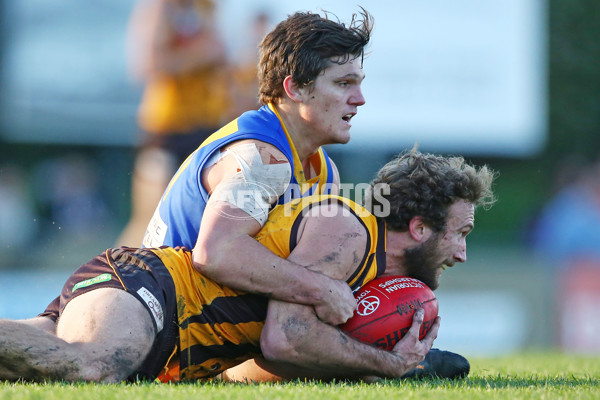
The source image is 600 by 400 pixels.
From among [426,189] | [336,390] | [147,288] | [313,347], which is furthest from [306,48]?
[336,390]

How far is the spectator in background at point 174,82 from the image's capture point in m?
8.81

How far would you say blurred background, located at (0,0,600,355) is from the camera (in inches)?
466

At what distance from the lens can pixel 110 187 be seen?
14.5 m

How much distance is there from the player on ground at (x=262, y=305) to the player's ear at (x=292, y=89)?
1.01 metres

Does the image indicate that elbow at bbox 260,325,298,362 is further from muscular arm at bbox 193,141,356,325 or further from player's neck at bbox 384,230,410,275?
player's neck at bbox 384,230,410,275

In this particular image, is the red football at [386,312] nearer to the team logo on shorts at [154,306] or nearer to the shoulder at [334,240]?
the shoulder at [334,240]

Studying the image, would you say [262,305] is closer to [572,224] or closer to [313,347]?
[313,347]

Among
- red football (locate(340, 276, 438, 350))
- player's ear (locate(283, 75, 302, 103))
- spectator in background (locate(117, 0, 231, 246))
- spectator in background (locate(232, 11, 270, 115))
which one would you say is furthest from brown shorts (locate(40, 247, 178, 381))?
spectator in background (locate(232, 11, 270, 115))

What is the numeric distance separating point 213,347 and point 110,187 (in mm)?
10269

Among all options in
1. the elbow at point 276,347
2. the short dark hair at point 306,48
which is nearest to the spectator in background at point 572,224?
the short dark hair at point 306,48

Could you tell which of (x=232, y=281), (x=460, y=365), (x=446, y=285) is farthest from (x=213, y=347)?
(x=446, y=285)

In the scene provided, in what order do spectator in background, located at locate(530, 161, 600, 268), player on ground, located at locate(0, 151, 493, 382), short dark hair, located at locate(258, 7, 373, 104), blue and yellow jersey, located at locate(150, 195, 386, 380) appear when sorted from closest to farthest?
Answer: player on ground, located at locate(0, 151, 493, 382) < blue and yellow jersey, located at locate(150, 195, 386, 380) < short dark hair, located at locate(258, 7, 373, 104) < spectator in background, located at locate(530, 161, 600, 268)

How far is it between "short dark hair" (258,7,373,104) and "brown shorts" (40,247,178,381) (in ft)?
5.40

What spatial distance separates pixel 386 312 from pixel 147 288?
1268mm
